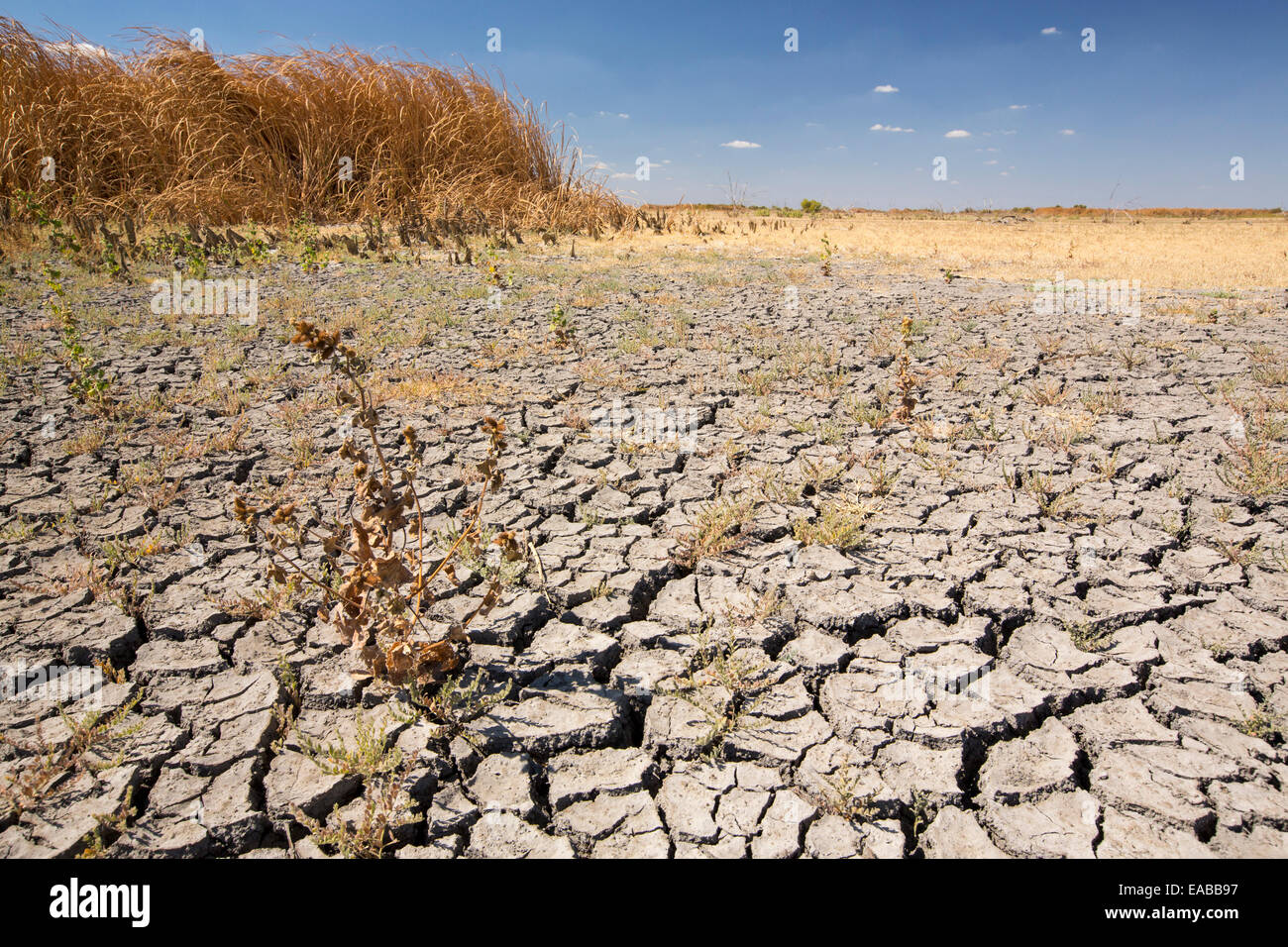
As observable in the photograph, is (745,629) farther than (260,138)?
No

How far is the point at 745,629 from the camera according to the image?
2.05 m

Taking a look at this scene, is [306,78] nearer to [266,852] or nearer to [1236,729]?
[266,852]

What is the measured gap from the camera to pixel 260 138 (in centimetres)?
891

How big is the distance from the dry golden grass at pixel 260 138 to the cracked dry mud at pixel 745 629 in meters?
5.84

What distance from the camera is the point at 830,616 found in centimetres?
209

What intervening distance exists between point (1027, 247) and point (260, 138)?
10.1 metres

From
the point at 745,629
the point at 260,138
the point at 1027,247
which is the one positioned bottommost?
the point at 745,629

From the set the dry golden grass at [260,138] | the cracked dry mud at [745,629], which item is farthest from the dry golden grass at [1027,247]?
the cracked dry mud at [745,629]

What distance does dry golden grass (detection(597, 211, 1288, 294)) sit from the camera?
720 cm

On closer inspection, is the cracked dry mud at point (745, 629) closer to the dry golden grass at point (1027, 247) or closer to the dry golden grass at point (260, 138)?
the dry golden grass at point (1027, 247)

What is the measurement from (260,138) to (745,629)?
9.77 metres

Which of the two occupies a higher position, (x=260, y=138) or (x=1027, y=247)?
(x=260, y=138)

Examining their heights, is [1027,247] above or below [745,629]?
above

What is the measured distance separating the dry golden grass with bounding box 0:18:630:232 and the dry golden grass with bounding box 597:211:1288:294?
2.16 metres
